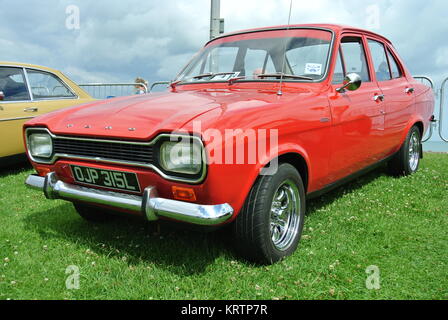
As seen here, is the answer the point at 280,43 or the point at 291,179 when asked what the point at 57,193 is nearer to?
the point at 291,179

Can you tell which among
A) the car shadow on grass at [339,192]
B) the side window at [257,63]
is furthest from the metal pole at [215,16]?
the side window at [257,63]

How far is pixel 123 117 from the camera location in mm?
2605

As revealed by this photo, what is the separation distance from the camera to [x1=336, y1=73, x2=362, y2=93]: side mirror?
3.24 m

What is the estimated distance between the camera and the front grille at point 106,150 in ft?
7.96

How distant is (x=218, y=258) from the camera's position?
2875mm

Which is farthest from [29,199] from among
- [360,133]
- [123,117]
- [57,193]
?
[360,133]

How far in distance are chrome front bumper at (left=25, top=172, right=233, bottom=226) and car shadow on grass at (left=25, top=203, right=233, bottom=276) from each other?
232mm

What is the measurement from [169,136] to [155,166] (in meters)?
0.23

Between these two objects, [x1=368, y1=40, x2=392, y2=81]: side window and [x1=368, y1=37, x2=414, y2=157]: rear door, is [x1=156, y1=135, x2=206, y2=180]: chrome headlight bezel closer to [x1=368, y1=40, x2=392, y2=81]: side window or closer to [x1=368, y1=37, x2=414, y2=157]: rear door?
[x1=368, y1=37, x2=414, y2=157]: rear door

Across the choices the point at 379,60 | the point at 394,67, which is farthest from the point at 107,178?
the point at 394,67

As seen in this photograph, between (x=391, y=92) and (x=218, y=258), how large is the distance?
2.90 metres

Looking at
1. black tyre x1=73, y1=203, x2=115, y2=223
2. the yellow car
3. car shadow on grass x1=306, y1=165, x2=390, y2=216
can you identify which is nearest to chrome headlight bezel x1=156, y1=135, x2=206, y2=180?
black tyre x1=73, y1=203, x2=115, y2=223

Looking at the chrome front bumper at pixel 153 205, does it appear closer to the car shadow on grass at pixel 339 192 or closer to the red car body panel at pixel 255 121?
the red car body panel at pixel 255 121

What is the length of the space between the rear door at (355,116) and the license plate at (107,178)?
5.63 ft
